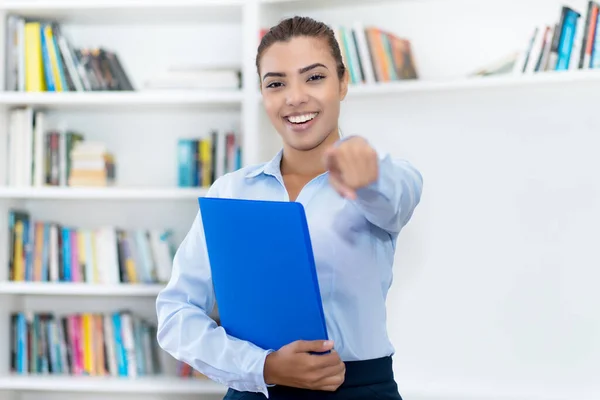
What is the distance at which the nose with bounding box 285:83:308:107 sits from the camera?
1.35 meters

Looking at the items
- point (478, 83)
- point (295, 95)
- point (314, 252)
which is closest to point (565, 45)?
point (478, 83)

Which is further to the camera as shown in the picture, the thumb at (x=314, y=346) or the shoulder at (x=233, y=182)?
the shoulder at (x=233, y=182)

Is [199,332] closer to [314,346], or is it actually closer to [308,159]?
[314,346]

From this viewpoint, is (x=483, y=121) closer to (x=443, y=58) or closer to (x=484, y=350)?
(x=443, y=58)

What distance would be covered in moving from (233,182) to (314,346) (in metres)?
0.40

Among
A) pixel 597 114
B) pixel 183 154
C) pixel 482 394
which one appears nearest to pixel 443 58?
pixel 597 114

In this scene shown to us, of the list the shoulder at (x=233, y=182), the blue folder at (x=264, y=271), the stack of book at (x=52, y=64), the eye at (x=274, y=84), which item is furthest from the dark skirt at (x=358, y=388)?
the stack of book at (x=52, y=64)

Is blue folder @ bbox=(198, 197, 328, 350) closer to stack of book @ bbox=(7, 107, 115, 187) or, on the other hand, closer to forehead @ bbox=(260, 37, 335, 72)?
forehead @ bbox=(260, 37, 335, 72)

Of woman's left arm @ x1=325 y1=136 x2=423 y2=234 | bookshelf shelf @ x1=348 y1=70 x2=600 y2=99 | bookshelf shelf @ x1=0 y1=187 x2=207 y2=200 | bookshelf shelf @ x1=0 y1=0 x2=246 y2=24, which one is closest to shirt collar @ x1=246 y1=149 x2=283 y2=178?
woman's left arm @ x1=325 y1=136 x2=423 y2=234

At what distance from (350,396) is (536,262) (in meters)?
1.67

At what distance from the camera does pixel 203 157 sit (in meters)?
2.88

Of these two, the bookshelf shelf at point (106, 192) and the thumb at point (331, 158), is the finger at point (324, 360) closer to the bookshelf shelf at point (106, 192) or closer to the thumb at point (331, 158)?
the thumb at point (331, 158)

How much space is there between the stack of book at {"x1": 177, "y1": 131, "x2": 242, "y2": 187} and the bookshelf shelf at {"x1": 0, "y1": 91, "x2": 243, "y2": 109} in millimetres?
140

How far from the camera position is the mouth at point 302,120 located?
137cm
